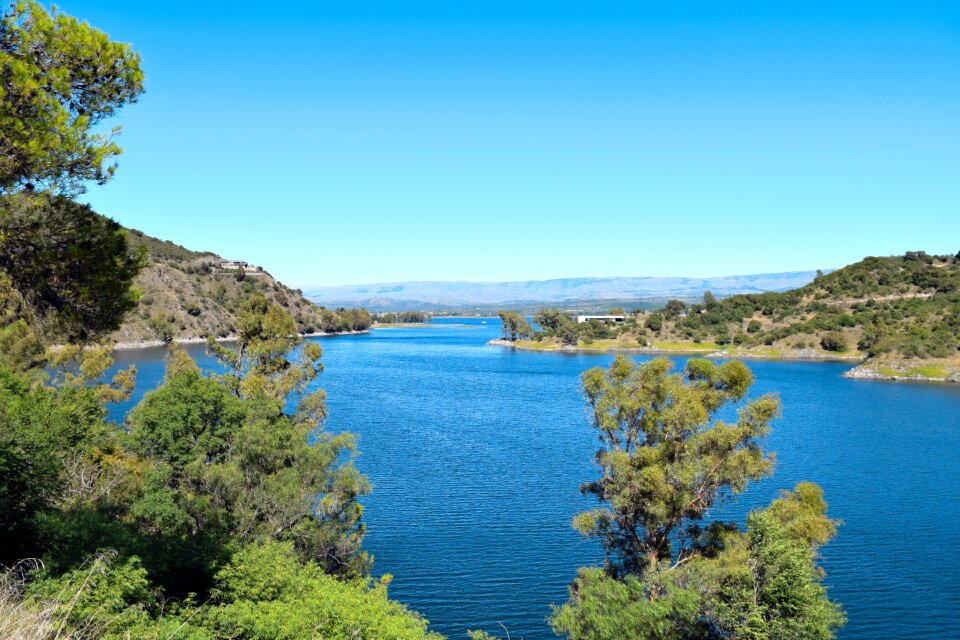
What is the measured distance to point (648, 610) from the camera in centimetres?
1853

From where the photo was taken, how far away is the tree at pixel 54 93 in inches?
432

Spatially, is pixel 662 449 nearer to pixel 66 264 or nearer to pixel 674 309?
pixel 66 264

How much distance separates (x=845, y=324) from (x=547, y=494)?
442 feet

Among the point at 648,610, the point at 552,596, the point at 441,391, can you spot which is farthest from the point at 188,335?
the point at 648,610

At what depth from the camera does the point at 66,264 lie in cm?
1282

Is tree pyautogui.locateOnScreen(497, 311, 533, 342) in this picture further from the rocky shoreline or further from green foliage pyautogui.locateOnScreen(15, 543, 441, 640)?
green foliage pyautogui.locateOnScreen(15, 543, 441, 640)

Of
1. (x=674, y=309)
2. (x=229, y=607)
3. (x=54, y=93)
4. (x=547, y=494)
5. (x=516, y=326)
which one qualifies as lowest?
(x=547, y=494)

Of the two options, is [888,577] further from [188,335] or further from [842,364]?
[188,335]

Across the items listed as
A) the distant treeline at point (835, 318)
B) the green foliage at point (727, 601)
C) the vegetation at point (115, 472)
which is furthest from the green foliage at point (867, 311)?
the vegetation at point (115, 472)

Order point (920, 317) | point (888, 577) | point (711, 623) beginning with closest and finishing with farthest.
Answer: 1. point (711, 623)
2. point (888, 577)
3. point (920, 317)

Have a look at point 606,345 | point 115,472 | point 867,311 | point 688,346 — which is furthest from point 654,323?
point 115,472

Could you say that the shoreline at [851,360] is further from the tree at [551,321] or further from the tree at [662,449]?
the tree at [662,449]

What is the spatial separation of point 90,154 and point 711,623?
2012 centimetres

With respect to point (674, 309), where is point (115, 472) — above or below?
below
